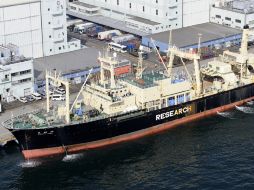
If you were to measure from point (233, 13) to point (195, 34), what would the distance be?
8836 millimetres

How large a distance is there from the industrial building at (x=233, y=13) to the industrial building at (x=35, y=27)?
93.9ft

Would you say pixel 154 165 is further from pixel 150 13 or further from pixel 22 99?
pixel 150 13

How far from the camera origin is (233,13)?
10762 cm

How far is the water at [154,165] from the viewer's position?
62.0 metres

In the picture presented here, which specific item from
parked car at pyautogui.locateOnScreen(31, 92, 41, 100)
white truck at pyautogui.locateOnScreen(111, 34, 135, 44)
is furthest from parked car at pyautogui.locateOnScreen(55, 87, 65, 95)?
white truck at pyautogui.locateOnScreen(111, 34, 135, 44)

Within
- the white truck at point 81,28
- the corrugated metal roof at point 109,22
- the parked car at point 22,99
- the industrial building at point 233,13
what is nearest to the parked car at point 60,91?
the parked car at point 22,99

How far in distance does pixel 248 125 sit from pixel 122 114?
1673 cm

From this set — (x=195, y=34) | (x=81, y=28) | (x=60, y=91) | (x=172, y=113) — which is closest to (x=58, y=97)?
(x=60, y=91)

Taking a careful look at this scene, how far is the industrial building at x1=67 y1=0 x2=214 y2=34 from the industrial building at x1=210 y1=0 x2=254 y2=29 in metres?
1.69

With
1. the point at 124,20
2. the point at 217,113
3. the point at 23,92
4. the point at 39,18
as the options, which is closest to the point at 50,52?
the point at 39,18

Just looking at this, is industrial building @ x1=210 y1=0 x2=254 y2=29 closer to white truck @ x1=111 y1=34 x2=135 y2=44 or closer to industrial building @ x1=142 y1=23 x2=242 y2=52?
industrial building @ x1=142 y1=23 x2=242 y2=52

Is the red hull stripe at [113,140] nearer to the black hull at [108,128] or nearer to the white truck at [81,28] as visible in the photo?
the black hull at [108,128]

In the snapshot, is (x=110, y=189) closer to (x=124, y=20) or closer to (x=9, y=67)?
(x=9, y=67)

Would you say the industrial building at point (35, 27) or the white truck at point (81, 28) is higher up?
the industrial building at point (35, 27)
